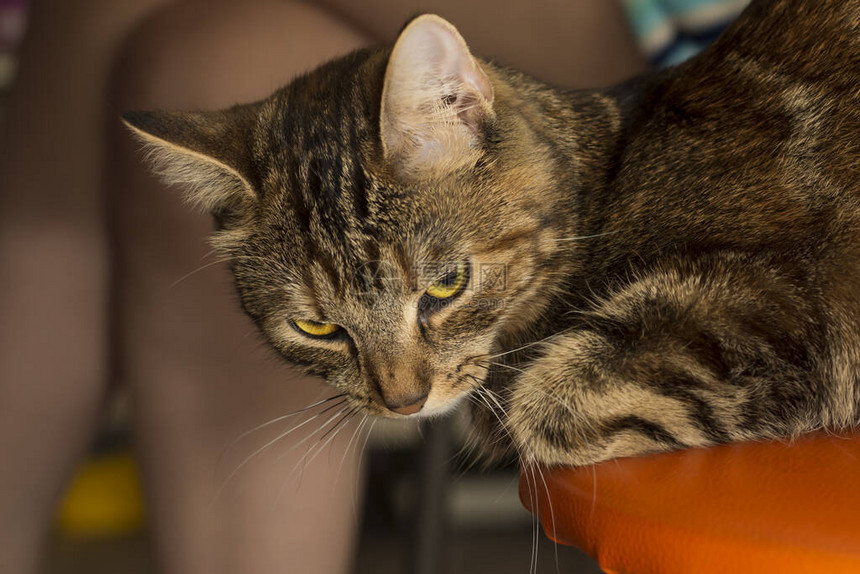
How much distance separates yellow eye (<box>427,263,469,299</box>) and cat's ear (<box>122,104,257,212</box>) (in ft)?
0.67

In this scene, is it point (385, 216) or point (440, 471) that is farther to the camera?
point (440, 471)

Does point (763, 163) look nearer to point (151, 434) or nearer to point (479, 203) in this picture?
point (479, 203)

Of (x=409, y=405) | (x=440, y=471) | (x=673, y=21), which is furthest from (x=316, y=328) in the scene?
(x=673, y=21)

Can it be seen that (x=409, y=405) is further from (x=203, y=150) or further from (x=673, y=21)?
(x=673, y=21)

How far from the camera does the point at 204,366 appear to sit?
1.03 metres

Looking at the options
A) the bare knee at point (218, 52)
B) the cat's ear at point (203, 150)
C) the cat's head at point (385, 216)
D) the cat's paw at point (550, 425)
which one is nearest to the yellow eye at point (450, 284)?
the cat's head at point (385, 216)

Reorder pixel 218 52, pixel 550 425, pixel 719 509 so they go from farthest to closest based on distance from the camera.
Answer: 1. pixel 218 52
2. pixel 550 425
3. pixel 719 509

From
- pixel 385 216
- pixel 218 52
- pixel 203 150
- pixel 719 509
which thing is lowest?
pixel 719 509

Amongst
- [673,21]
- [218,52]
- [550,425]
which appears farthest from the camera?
[673,21]

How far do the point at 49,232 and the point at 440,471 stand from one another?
62 cm

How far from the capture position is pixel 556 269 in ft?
2.58

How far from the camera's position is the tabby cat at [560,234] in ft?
2.06

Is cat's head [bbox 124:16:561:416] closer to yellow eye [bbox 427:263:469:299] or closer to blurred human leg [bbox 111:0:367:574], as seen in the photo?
yellow eye [bbox 427:263:469:299]

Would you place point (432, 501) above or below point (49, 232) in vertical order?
below
